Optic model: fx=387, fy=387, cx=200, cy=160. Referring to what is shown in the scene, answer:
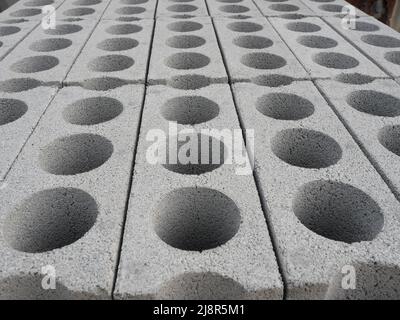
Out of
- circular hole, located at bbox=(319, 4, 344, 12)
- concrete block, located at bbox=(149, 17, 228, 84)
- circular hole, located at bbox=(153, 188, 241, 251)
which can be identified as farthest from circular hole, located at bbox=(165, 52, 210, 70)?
circular hole, located at bbox=(319, 4, 344, 12)

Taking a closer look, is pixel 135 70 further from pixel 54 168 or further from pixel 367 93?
pixel 367 93

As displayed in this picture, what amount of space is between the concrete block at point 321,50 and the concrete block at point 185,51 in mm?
681

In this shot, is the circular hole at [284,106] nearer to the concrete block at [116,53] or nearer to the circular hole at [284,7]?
the concrete block at [116,53]

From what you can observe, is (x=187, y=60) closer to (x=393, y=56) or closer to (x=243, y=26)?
(x=243, y=26)

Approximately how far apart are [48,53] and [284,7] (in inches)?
108

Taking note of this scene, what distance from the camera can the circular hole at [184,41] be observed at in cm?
349

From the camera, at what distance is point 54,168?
86.0 inches

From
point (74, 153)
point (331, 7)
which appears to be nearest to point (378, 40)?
point (331, 7)

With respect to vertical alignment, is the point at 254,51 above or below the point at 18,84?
above

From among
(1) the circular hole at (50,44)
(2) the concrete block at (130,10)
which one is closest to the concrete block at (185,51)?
(2) the concrete block at (130,10)

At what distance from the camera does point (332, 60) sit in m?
3.20

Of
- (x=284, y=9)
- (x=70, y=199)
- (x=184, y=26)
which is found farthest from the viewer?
(x=284, y=9)

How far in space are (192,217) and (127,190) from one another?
363 millimetres

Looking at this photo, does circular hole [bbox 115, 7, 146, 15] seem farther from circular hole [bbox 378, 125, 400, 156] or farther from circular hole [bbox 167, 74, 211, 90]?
circular hole [bbox 378, 125, 400, 156]
